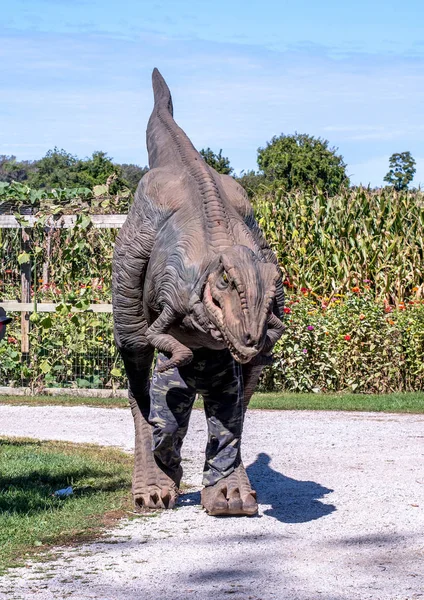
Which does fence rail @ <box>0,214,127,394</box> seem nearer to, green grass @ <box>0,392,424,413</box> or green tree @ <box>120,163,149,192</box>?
green grass @ <box>0,392,424,413</box>

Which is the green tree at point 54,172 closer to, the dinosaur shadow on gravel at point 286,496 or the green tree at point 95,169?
the green tree at point 95,169

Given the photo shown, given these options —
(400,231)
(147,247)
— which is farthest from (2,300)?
(147,247)

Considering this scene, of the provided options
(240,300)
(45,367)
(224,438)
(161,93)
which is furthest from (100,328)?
(240,300)

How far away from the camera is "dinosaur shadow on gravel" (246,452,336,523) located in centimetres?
627

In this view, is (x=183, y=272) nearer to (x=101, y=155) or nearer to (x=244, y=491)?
(x=244, y=491)

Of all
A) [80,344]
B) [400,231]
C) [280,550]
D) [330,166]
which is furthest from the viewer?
[330,166]

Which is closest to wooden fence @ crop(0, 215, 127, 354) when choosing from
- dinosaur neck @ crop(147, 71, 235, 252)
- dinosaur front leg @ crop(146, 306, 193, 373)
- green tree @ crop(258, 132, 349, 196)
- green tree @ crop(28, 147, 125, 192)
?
dinosaur neck @ crop(147, 71, 235, 252)

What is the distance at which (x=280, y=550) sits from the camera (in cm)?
531

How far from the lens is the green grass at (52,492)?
5.64 m

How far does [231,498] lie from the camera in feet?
20.0

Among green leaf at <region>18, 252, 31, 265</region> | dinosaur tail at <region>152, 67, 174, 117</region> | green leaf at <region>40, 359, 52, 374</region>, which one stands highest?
dinosaur tail at <region>152, 67, 174, 117</region>

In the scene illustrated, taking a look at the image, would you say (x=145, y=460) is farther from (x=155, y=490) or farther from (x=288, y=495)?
(x=288, y=495)

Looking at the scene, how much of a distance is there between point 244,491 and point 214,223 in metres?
1.81

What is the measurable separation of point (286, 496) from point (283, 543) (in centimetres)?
136
